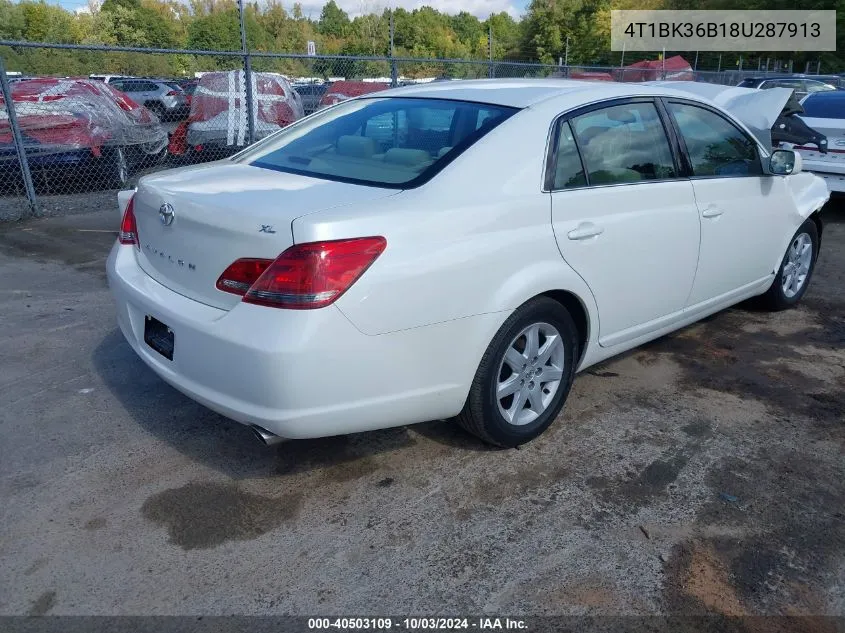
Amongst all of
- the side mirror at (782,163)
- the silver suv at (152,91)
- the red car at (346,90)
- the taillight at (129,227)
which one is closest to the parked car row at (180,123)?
the silver suv at (152,91)

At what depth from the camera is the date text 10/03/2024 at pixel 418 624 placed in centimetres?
226

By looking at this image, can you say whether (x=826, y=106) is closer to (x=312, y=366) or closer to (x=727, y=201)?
(x=727, y=201)

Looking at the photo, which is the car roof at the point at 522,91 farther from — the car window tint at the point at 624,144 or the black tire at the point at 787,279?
the black tire at the point at 787,279

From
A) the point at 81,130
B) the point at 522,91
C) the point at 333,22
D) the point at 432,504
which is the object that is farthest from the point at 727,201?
the point at 333,22

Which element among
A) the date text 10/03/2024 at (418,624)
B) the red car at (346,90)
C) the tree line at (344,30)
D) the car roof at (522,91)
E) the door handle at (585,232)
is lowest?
the date text 10/03/2024 at (418,624)

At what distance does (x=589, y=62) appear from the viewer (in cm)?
5428

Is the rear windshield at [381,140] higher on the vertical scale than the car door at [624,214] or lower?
higher

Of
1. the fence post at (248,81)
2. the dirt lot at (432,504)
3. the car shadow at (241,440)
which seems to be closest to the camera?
the dirt lot at (432,504)

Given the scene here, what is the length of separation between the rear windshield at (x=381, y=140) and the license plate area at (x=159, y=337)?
2.98 ft

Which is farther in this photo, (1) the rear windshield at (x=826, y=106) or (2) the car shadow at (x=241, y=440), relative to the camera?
(1) the rear windshield at (x=826, y=106)

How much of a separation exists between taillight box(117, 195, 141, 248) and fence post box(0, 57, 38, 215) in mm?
5169

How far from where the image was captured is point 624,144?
11.8 ft

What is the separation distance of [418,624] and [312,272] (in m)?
1.20

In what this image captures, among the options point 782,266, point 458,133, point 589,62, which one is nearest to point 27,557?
point 458,133
